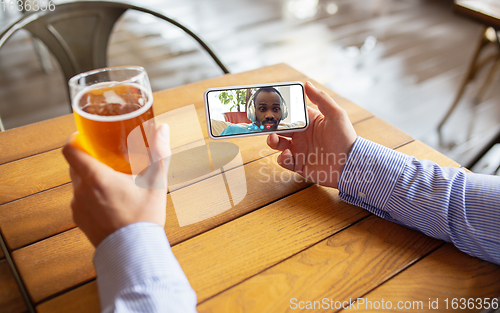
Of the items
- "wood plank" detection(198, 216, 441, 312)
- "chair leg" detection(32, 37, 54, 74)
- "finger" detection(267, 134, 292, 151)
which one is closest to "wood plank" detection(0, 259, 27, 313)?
"wood plank" detection(198, 216, 441, 312)

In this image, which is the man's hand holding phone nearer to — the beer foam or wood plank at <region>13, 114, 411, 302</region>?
wood plank at <region>13, 114, 411, 302</region>

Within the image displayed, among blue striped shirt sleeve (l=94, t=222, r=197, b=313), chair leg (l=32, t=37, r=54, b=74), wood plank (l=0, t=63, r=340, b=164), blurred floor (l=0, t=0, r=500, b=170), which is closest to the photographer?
blue striped shirt sleeve (l=94, t=222, r=197, b=313)

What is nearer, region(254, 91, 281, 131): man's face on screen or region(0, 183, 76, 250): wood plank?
region(0, 183, 76, 250): wood plank

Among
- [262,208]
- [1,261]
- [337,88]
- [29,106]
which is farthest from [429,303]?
[29,106]

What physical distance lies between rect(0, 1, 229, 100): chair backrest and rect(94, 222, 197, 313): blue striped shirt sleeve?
2.71ft

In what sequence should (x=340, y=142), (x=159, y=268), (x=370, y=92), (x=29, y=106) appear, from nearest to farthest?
1. (x=159, y=268)
2. (x=340, y=142)
3. (x=29, y=106)
4. (x=370, y=92)

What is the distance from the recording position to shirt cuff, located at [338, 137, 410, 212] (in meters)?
0.61

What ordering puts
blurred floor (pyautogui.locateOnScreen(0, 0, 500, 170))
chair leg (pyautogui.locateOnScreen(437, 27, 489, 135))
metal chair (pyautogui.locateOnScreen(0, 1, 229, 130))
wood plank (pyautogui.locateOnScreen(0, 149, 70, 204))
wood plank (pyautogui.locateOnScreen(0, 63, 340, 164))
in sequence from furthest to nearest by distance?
blurred floor (pyautogui.locateOnScreen(0, 0, 500, 170))
chair leg (pyautogui.locateOnScreen(437, 27, 489, 135))
metal chair (pyautogui.locateOnScreen(0, 1, 229, 130))
wood plank (pyautogui.locateOnScreen(0, 63, 340, 164))
wood plank (pyautogui.locateOnScreen(0, 149, 70, 204))

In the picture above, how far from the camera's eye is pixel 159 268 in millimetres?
446

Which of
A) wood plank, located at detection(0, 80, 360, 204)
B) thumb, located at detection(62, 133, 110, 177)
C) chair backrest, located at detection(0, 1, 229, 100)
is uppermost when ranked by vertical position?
chair backrest, located at detection(0, 1, 229, 100)

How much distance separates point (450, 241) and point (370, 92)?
5.63 ft

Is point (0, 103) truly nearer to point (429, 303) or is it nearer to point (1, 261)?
point (1, 261)

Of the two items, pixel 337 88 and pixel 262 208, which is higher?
pixel 262 208

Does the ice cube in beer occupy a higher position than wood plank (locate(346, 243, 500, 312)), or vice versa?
the ice cube in beer
